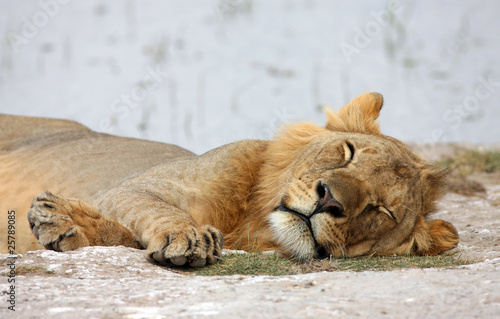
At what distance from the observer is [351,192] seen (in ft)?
11.3

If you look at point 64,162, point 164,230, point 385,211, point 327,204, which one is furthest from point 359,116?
point 64,162

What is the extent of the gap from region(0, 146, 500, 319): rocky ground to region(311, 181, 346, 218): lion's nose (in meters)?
0.62

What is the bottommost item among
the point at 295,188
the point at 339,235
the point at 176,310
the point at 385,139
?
the point at 176,310

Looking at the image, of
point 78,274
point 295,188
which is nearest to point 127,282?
point 78,274

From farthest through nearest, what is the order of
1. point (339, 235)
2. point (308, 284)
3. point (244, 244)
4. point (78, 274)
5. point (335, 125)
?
point (335, 125) → point (244, 244) → point (339, 235) → point (78, 274) → point (308, 284)

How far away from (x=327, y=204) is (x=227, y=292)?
1.06m

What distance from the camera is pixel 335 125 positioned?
4.45 metres

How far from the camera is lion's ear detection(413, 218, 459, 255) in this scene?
13.0 ft

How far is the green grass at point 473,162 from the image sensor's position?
7.58 metres

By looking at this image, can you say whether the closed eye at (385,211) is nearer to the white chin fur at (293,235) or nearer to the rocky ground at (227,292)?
the white chin fur at (293,235)

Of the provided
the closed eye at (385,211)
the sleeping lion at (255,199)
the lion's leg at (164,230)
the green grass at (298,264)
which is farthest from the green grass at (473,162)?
the lion's leg at (164,230)

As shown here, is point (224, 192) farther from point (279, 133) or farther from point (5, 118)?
point (5, 118)

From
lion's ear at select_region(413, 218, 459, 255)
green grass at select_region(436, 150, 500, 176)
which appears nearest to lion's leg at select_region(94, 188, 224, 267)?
lion's ear at select_region(413, 218, 459, 255)

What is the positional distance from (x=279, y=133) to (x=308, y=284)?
2.11 meters
